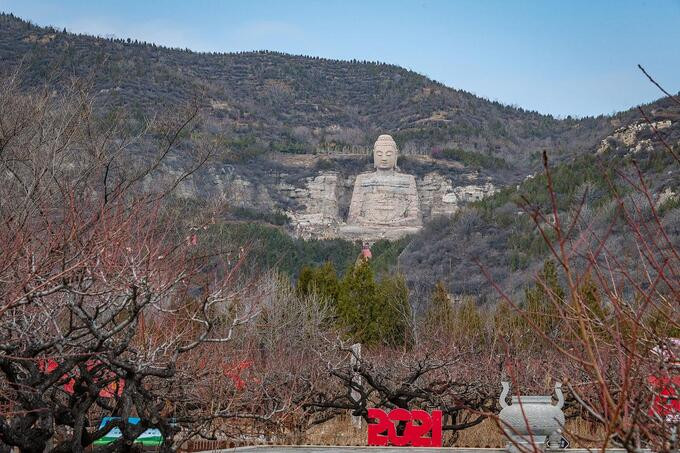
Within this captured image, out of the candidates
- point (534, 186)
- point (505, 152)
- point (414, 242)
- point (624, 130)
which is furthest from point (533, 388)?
point (505, 152)

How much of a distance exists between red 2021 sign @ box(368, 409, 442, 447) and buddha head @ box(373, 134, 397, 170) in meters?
77.8

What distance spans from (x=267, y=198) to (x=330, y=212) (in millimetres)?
7028

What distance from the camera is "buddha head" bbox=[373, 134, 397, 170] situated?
294ft

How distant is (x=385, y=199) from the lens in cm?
9050

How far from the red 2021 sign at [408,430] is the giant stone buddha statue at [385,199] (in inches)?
2988

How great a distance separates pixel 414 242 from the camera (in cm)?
6181

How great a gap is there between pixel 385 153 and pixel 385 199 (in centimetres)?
453

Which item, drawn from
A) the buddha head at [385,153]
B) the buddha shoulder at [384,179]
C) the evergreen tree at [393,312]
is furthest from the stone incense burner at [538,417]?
the buddha shoulder at [384,179]

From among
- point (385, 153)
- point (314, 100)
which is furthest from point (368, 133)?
point (385, 153)

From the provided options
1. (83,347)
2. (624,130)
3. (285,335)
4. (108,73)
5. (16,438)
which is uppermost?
(108,73)

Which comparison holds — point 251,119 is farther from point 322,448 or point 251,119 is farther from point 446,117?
point 322,448

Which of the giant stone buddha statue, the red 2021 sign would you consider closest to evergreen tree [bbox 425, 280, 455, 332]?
the red 2021 sign

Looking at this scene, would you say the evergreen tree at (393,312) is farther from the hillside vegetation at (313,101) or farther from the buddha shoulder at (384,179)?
the hillside vegetation at (313,101)

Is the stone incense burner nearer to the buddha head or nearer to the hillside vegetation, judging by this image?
the buddha head
